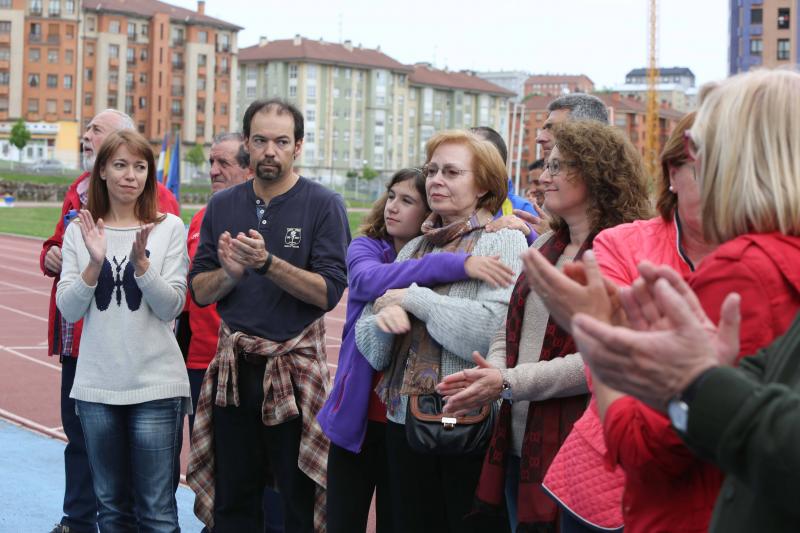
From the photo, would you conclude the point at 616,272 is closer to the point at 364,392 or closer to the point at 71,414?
the point at 364,392

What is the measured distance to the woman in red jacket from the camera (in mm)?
1964

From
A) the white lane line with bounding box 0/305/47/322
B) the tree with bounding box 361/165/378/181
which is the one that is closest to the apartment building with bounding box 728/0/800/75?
the tree with bounding box 361/165/378/181

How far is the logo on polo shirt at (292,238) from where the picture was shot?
5.06 m

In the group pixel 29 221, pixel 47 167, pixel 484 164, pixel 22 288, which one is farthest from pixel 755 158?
pixel 47 167

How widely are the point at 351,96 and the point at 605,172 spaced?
12657 centimetres

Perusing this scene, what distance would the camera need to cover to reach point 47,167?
9844cm

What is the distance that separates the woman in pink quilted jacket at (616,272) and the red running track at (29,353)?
516 centimetres

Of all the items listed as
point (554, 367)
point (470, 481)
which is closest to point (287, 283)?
point (470, 481)

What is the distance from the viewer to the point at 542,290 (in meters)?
2.15

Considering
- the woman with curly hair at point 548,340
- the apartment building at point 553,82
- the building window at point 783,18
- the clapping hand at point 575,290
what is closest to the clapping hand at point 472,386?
the woman with curly hair at point 548,340

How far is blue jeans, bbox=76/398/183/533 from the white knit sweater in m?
0.08

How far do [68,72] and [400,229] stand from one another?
111 meters

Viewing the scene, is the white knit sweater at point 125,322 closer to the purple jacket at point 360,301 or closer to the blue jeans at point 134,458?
the blue jeans at point 134,458

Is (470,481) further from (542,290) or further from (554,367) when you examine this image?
(542,290)
